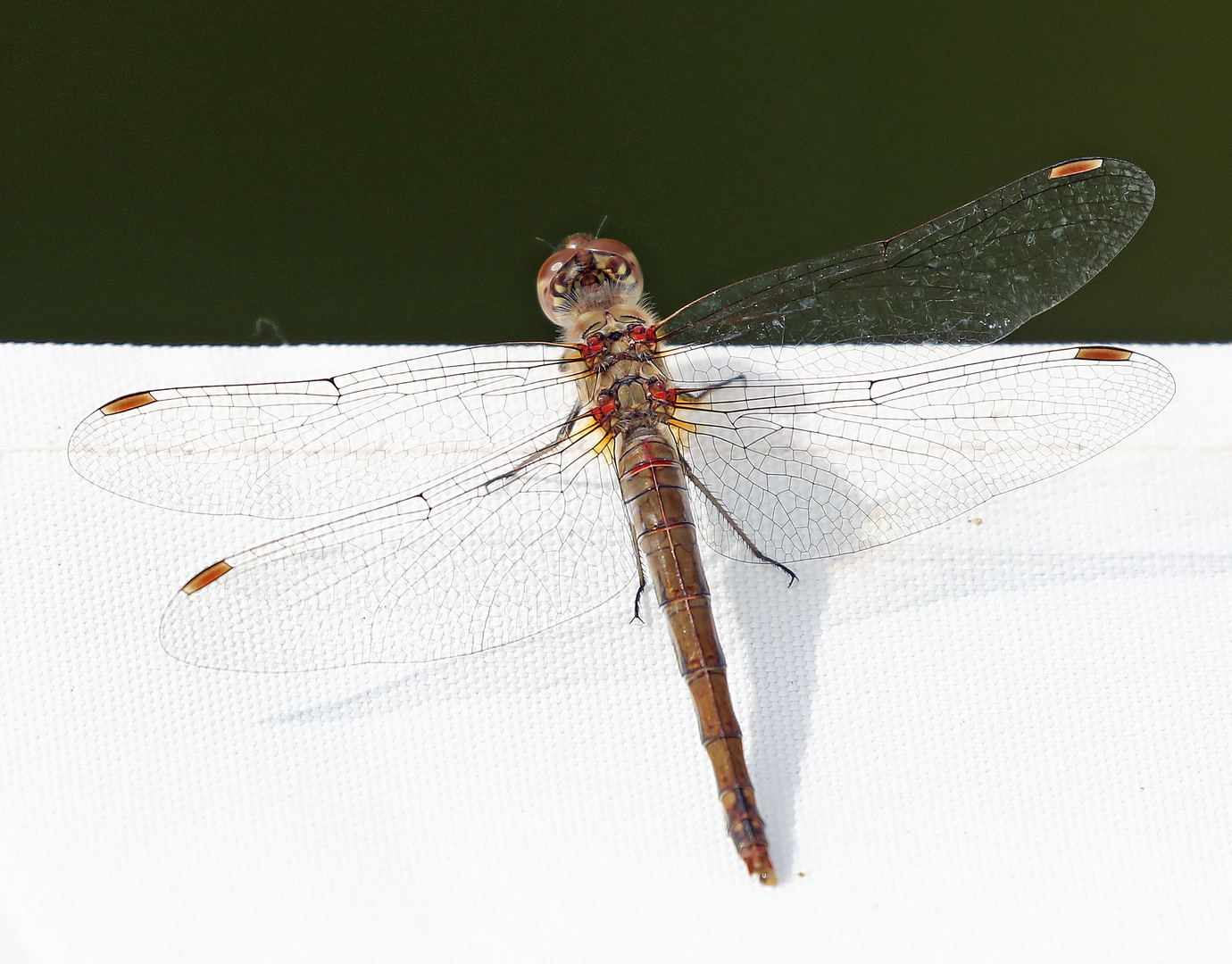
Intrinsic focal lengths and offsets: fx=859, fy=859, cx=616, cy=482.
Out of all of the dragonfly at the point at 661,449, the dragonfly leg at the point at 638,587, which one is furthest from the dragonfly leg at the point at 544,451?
the dragonfly leg at the point at 638,587

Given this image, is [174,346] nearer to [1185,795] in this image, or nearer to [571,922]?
[571,922]

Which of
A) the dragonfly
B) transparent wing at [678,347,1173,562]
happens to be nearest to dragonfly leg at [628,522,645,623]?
the dragonfly

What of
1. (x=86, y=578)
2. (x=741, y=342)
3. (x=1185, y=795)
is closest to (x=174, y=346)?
(x=86, y=578)

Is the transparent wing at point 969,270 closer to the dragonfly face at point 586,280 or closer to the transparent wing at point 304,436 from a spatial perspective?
the dragonfly face at point 586,280

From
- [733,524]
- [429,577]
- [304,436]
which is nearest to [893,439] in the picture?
[733,524]

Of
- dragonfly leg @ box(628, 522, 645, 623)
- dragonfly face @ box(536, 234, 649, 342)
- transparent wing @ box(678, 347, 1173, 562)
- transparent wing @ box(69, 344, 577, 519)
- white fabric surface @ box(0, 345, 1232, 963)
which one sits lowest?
white fabric surface @ box(0, 345, 1232, 963)

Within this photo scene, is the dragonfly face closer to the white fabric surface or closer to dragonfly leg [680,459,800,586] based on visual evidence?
dragonfly leg [680,459,800,586]

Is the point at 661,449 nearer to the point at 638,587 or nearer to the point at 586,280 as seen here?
the point at 638,587
